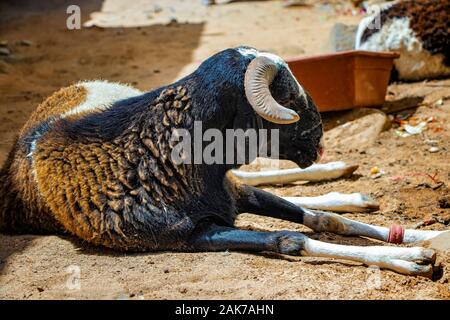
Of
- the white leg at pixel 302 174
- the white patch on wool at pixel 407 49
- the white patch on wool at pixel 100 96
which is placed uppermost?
the white patch on wool at pixel 407 49

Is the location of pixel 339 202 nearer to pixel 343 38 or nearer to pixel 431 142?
pixel 431 142

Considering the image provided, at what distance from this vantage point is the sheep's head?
13.2 ft

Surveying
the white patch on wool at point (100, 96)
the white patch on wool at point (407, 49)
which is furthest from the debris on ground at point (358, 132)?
the white patch on wool at point (100, 96)

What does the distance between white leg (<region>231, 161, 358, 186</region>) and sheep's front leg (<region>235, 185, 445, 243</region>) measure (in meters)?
0.94

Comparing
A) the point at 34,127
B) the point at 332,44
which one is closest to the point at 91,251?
the point at 34,127

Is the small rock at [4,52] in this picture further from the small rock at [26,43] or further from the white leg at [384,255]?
the white leg at [384,255]

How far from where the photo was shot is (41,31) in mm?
12250

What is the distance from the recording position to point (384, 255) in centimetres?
401

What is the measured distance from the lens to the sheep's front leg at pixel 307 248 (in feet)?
13.0

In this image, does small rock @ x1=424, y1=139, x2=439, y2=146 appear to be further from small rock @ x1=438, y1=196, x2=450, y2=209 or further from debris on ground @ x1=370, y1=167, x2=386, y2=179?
small rock @ x1=438, y1=196, x2=450, y2=209

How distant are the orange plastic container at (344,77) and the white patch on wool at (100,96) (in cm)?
178

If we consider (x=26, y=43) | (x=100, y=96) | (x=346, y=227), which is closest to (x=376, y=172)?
(x=346, y=227)
